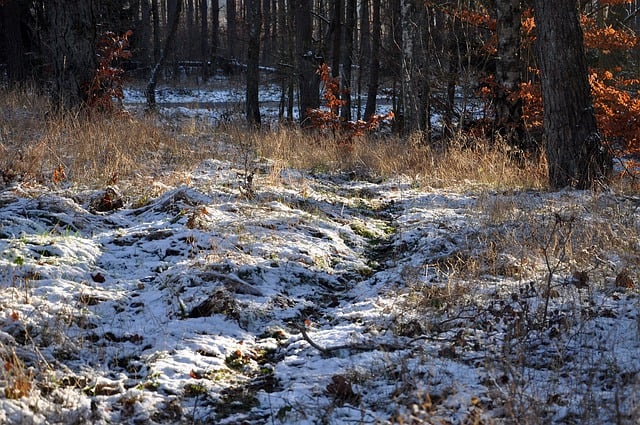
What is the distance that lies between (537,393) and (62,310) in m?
2.78

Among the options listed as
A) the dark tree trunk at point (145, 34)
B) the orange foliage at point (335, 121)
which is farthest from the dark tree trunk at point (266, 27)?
the orange foliage at point (335, 121)

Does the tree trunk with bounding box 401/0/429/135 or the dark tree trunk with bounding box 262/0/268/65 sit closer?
the tree trunk with bounding box 401/0/429/135

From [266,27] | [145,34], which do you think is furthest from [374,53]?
[145,34]

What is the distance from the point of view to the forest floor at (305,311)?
2939 millimetres

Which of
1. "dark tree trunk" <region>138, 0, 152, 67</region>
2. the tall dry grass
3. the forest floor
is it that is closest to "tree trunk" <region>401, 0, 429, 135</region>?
the tall dry grass

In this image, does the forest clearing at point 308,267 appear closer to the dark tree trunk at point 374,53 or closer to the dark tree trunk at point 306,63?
the dark tree trunk at point 306,63

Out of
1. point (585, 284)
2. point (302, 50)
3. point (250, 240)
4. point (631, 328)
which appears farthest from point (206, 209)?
point (302, 50)

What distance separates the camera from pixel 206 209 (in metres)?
5.68

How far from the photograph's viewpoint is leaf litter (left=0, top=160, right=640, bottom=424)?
2.94 m

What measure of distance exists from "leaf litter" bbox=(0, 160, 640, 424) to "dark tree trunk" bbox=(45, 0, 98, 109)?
14.1 ft

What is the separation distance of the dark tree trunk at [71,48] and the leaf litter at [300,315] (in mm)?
4294

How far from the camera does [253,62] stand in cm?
1639

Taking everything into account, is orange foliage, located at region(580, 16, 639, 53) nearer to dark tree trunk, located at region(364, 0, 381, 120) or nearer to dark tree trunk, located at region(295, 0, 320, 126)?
dark tree trunk, located at region(295, 0, 320, 126)

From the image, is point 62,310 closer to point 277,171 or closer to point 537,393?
point 537,393
